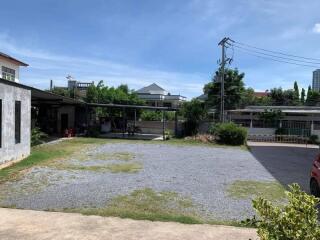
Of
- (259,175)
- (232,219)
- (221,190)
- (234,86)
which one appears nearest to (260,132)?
(234,86)

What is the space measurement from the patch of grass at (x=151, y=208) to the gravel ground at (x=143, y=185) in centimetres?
31

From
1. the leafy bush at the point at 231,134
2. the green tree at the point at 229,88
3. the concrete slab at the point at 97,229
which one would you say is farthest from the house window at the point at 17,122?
the green tree at the point at 229,88

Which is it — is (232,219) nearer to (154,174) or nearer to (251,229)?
(251,229)

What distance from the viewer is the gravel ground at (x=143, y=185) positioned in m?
8.43

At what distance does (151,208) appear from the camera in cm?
821

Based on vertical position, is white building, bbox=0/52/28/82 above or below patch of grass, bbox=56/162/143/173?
above

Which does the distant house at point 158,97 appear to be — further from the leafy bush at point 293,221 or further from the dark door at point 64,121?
the leafy bush at point 293,221

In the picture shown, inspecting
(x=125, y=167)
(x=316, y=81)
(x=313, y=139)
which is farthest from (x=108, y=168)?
(x=316, y=81)

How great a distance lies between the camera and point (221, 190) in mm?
10594

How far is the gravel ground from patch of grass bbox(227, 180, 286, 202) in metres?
0.30

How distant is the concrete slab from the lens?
620 cm

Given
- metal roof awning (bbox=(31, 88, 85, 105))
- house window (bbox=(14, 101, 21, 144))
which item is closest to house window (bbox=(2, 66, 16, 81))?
metal roof awning (bbox=(31, 88, 85, 105))

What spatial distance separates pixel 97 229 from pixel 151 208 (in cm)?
185

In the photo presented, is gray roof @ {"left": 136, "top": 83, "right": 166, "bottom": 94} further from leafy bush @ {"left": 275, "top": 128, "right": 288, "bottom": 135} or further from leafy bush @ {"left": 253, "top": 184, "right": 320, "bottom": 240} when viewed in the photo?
leafy bush @ {"left": 253, "top": 184, "right": 320, "bottom": 240}
